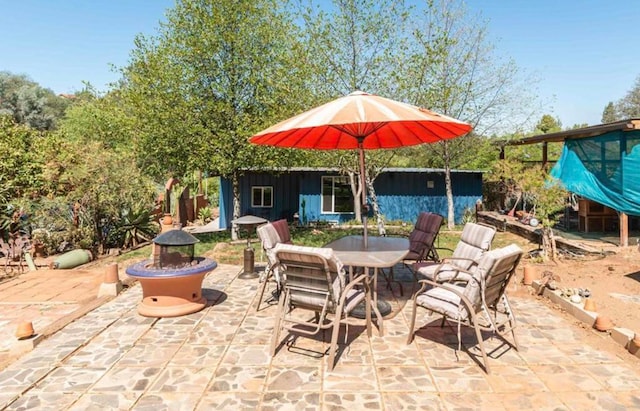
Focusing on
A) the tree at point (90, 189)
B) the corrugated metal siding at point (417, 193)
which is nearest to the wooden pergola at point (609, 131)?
the corrugated metal siding at point (417, 193)

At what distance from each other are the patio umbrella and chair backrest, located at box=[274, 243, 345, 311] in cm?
110

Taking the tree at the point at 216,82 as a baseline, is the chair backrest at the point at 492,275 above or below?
below

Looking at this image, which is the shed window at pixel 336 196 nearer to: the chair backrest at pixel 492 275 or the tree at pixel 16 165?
the tree at pixel 16 165

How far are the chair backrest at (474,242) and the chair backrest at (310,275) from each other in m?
1.97

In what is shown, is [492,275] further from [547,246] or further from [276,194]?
[276,194]

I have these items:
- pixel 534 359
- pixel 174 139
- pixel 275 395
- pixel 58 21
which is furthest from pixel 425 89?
pixel 58 21

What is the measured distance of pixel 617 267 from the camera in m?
6.61

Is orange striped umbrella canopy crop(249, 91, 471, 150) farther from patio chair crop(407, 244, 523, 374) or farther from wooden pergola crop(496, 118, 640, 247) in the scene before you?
wooden pergola crop(496, 118, 640, 247)

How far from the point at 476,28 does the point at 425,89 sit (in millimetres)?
5338

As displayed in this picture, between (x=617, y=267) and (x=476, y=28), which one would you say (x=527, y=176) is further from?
(x=476, y=28)

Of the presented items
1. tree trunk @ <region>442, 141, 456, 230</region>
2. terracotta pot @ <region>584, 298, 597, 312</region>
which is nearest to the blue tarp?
tree trunk @ <region>442, 141, 456, 230</region>

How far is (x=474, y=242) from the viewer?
14.7 feet

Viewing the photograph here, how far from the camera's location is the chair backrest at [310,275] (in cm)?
308

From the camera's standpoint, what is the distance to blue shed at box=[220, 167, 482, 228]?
1534 cm
